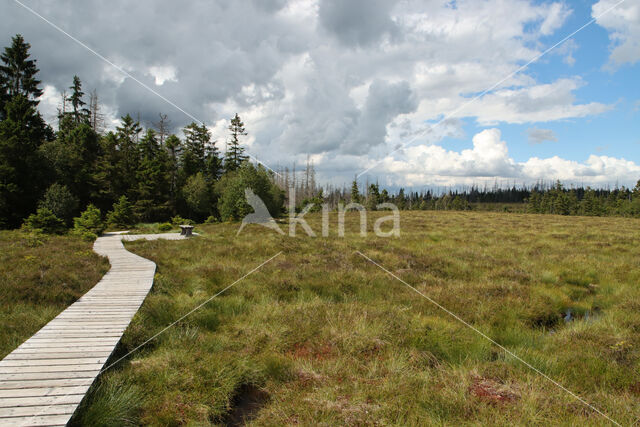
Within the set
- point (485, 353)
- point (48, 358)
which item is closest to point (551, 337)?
point (485, 353)

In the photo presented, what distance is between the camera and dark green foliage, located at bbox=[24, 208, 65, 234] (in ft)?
56.9

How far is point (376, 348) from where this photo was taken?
17.9ft

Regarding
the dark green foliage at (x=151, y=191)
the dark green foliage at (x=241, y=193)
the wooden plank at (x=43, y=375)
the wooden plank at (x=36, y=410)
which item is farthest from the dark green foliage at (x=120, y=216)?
the wooden plank at (x=36, y=410)

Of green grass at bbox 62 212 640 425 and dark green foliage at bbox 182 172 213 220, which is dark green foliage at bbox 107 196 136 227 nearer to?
dark green foliage at bbox 182 172 213 220

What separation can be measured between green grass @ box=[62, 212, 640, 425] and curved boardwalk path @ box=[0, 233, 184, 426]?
0.26 meters

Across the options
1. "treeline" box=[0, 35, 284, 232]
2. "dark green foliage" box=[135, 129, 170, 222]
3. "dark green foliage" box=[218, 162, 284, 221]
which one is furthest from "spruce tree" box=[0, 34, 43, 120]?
"dark green foliage" box=[218, 162, 284, 221]

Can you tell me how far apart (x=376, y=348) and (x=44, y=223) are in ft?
67.2

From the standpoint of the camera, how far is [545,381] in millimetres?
4449

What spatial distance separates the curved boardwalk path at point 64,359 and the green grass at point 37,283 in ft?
0.86

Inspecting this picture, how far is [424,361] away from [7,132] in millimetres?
38141

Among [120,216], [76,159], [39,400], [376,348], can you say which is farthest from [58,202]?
[376,348]

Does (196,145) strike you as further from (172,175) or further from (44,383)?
(44,383)

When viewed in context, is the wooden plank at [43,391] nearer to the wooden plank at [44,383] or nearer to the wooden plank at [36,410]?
the wooden plank at [44,383]

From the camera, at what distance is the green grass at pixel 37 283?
5670 millimetres
